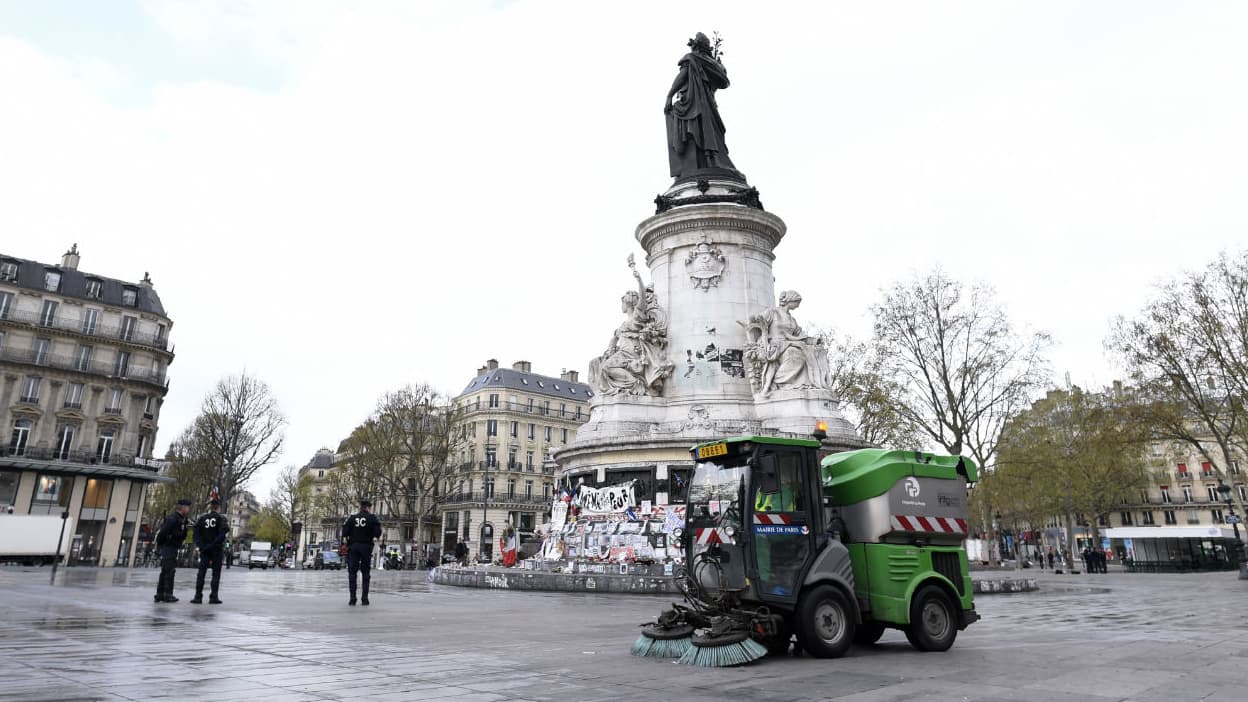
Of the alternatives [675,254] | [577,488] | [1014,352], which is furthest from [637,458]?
[1014,352]

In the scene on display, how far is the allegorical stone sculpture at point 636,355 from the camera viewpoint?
903 inches

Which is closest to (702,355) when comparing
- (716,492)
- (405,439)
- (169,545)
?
(716,492)

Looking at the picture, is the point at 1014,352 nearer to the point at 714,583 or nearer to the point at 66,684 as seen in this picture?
the point at 714,583

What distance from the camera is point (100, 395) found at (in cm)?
4925

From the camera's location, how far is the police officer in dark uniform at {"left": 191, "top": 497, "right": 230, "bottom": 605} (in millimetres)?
12852

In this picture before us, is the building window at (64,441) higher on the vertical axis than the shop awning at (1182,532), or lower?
higher

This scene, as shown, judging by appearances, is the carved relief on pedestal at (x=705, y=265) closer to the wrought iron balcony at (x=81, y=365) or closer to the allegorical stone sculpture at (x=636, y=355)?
the allegorical stone sculpture at (x=636, y=355)

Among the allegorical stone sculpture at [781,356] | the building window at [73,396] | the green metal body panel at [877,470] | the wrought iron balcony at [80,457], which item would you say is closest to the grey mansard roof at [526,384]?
the wrought iron balcony at [80,457]

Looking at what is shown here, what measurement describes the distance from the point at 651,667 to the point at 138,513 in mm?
53470

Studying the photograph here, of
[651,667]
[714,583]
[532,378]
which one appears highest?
[532,378]

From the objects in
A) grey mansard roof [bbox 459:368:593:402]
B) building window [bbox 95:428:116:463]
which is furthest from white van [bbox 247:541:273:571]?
grey mansard roof [bbox 459:368:593:402]

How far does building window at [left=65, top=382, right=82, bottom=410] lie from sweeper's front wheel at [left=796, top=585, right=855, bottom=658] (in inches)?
2143

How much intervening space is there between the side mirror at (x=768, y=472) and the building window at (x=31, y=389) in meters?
54.3

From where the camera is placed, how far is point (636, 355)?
23.2m
